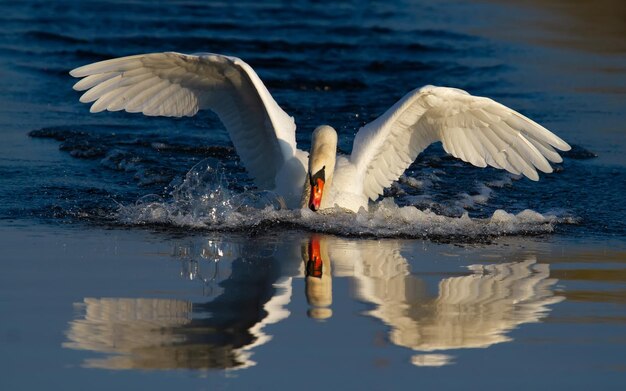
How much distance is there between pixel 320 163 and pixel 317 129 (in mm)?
285

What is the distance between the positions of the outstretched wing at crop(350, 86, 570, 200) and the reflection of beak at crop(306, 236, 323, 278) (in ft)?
4.49

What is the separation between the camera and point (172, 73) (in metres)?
10.0

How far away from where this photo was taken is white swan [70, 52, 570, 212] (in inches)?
377

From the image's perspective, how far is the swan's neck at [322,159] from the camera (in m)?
9.41

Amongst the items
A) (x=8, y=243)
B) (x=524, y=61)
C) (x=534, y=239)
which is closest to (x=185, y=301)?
(x=8, y=243)

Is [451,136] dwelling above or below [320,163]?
above

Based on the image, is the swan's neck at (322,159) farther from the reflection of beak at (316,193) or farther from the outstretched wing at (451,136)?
the outstretched wing at (451,136)

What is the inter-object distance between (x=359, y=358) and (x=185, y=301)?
128cm

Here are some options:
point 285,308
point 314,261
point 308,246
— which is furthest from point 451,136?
point 285,308

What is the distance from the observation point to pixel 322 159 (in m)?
9.44

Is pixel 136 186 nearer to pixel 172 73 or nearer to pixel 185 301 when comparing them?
pixel 172 73

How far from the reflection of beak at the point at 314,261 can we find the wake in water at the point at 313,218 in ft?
1.39

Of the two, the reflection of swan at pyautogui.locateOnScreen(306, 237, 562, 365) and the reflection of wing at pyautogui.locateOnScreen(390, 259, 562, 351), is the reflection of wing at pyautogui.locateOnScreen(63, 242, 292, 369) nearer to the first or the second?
the reflection of swan at pyautogui.locateOnScreen(306, 237, 562, 365)

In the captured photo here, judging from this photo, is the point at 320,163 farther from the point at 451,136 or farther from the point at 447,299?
the point at 447,299
